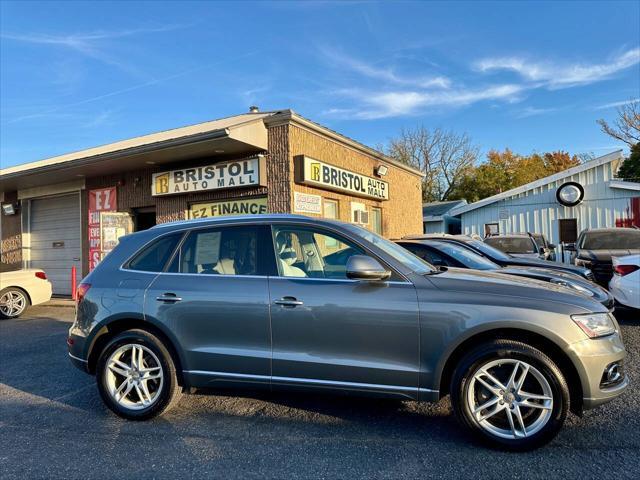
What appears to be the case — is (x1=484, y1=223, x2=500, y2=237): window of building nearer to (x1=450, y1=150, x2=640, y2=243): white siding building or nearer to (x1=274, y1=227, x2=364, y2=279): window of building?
(x1=450, y1=150, x2=640, y2=243): white siding building

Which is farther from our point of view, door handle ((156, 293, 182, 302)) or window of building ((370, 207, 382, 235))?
window of building ((370, 207, 382, 235))

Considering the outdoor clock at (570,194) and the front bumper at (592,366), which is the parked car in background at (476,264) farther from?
the outdoor clock at (570,194)

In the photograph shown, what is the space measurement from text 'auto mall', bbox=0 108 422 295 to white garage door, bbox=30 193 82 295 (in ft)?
0.12

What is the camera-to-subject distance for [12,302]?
10305mm

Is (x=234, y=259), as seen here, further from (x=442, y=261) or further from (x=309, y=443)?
(x=442, y=261)

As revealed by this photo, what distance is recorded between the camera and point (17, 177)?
1341 cm

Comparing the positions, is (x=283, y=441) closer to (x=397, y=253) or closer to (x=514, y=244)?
(x=397, y=253)

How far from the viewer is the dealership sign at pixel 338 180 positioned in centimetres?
1084

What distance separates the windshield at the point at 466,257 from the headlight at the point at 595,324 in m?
3.07

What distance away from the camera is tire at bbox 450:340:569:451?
3.11 metres

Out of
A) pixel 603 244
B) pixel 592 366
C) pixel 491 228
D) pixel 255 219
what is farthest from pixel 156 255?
pixel 491 228

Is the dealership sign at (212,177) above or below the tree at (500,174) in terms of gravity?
below

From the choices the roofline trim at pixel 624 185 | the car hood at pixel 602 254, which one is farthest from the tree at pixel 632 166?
the car hood at pixel 602 254

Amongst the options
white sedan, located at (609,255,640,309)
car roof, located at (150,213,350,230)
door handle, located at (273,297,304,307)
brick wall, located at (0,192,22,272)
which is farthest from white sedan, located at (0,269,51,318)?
white sedan, located at (609,255,640,309)
